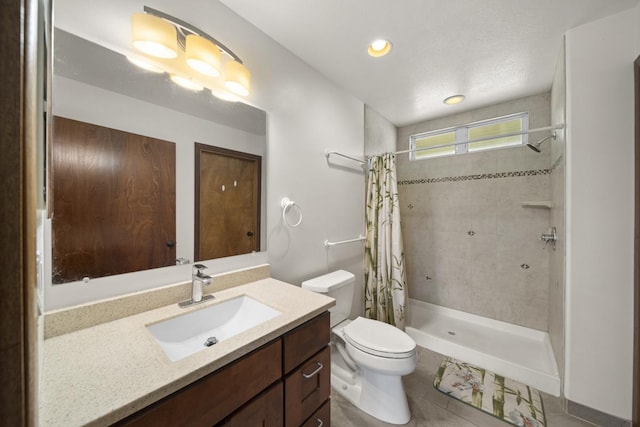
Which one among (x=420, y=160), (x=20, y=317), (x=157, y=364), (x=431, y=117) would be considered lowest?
(x=157, y=364)

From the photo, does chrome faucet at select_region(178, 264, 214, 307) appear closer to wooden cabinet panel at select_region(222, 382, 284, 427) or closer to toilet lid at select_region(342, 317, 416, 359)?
wooden cabinet panel at select_region(222, 382, 284, 427)

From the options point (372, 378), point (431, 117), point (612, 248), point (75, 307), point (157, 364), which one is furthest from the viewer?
point (431, 117)

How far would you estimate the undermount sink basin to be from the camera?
0.94 m

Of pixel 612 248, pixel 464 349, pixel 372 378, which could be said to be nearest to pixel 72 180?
pixel 372 378

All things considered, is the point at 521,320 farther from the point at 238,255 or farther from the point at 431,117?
the point at 238,255

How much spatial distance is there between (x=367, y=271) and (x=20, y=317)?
2.27 metres

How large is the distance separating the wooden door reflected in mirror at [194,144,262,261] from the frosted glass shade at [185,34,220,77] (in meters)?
0.37

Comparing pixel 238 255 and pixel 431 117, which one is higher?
pixel 431 117

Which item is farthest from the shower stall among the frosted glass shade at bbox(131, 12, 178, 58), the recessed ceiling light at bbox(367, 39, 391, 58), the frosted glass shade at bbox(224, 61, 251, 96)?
the frosted glass shade at bbox(131, 12, 178, 58)

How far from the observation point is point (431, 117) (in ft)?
9.04

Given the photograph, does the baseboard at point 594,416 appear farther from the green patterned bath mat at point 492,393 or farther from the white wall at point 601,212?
the green patterned bath mat at point 492,393

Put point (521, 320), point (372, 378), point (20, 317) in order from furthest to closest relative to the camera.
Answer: point (521, 320) → point (372, 378) → point (20, 317)

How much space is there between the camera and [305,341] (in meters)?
1.01

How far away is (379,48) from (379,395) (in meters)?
2.28
